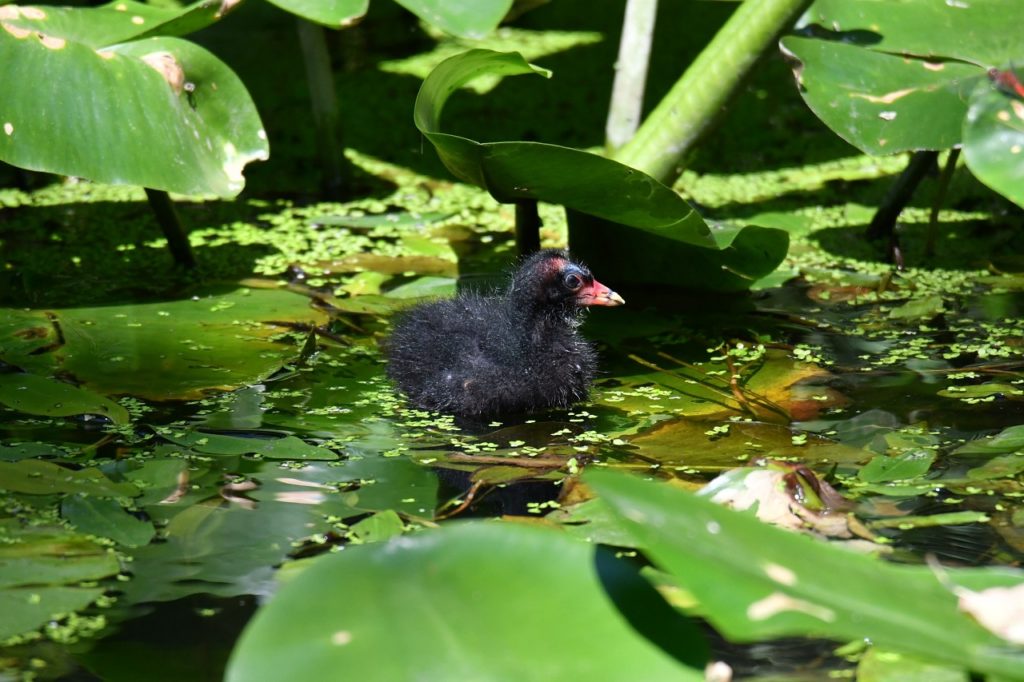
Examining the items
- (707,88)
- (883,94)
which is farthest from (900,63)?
(707,88)

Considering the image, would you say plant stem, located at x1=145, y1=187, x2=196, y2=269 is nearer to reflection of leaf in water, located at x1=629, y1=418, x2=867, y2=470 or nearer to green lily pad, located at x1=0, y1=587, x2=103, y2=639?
reflection of leaf in water, located at x1=629, y1=418, x2=867, y2=470

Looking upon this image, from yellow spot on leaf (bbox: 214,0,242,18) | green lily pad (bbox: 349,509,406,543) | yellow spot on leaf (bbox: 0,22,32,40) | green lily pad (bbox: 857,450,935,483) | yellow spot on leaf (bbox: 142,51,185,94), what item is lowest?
green lily pad (bbox: 349,509,406,543)

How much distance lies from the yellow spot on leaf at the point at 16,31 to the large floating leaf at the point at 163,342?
68 centimetres

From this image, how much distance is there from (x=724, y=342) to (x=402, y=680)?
195 centimetres

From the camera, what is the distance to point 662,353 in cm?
298

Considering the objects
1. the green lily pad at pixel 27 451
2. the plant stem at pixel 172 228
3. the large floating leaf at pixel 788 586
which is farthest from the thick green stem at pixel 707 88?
the large floating leaf at pixel 788 586

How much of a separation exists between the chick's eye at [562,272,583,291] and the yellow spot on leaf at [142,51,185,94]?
3.60ft

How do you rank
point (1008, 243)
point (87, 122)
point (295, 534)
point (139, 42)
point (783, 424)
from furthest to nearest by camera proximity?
point (1008, 243)
point (139, 42)
point (87, 122)
point (783, 424)
point (295, 534)

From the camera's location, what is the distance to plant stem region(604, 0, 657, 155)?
3869 mm

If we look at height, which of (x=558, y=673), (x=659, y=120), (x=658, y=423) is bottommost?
(x=658, y=423)

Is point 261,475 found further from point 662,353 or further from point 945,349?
point 945,349

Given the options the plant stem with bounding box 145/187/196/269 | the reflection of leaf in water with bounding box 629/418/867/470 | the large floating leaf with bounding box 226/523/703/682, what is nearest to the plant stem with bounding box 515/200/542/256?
A: the reflection of leaf in water with bounding box 629/418/867/470

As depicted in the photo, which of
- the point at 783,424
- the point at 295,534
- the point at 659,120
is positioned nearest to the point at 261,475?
the point at 295,534

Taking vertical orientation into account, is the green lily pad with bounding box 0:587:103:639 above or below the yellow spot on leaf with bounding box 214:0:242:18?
below
